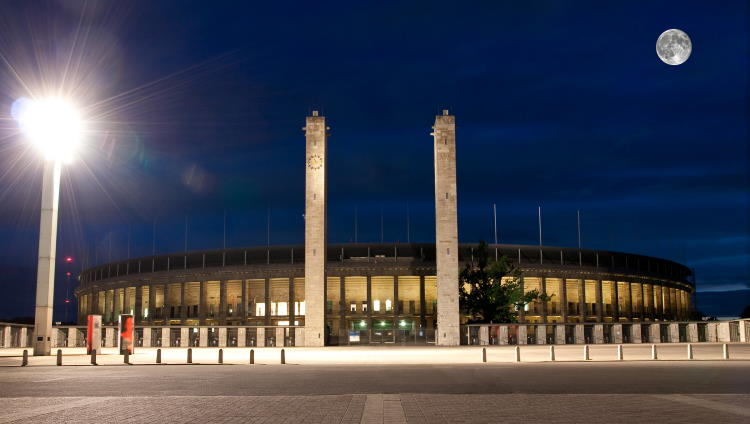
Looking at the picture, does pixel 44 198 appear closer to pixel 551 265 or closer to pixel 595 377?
pixel 595 377

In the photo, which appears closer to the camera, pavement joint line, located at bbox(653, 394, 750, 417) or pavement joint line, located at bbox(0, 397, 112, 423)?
pavement joint line, located at bbox(0, 397, 112, 423)

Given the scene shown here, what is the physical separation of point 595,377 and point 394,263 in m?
60.7

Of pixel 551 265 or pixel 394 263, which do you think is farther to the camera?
pixel 551 265

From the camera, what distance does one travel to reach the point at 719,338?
63344 mm

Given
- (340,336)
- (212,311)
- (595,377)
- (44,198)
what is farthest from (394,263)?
(595,377)

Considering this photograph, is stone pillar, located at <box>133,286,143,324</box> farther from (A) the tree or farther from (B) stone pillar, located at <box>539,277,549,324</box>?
(B) stone pillar, located at <box>539,277,549,324</box>

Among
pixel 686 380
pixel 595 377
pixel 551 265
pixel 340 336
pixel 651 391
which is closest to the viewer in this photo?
pixel 651 391

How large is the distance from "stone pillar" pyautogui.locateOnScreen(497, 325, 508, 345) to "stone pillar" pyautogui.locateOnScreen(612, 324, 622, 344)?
10.3 m

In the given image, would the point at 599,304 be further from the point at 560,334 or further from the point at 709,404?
the point at 709,404

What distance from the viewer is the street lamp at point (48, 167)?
40.6m

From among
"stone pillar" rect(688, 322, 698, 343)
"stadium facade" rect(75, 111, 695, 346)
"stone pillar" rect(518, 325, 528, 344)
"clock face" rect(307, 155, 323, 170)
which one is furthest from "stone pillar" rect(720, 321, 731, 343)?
"clock face" rect(307, 155, 323, 170)

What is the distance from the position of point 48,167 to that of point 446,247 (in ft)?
102

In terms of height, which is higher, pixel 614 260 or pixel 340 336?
pixel 614 260

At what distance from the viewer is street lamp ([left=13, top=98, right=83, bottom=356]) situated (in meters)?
40.6
